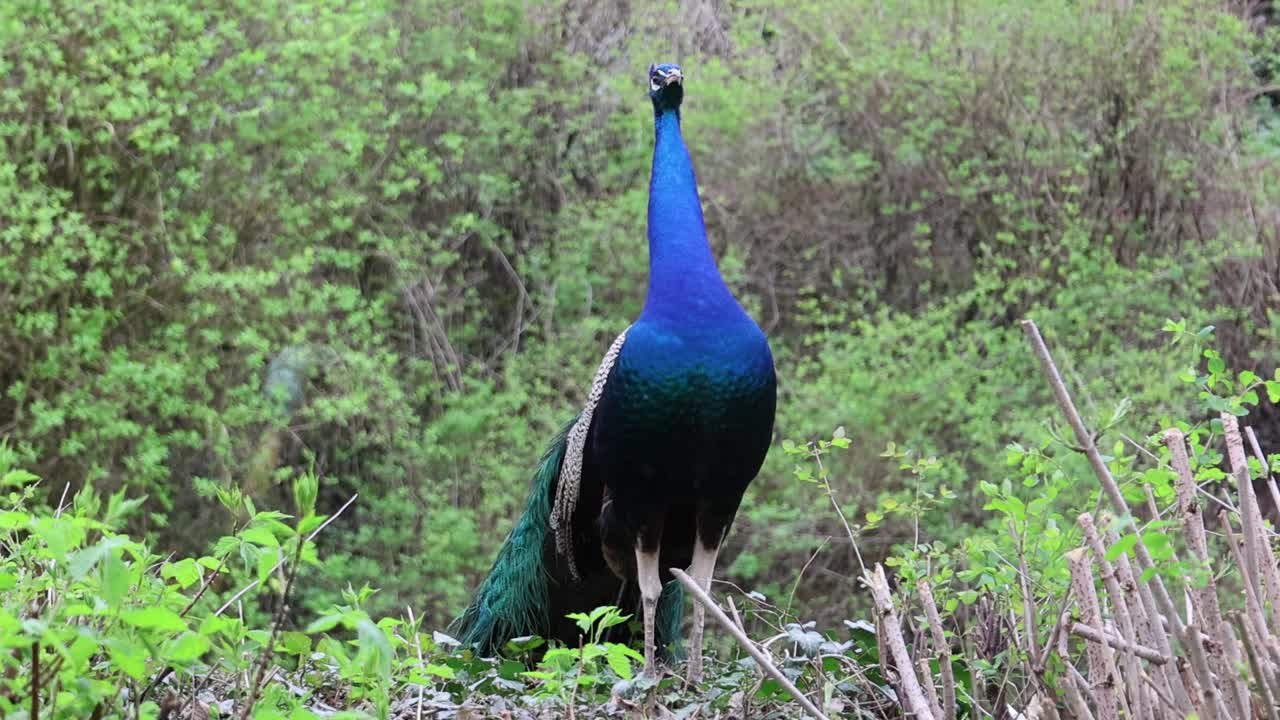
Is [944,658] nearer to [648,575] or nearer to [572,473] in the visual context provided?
[648,575]

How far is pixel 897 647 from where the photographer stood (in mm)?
2027

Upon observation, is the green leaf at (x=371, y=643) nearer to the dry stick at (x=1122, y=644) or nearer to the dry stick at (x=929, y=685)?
the dry stick at (x=929, y=685)

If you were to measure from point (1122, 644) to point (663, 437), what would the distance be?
6.66ft

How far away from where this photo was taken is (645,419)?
379 centimetres

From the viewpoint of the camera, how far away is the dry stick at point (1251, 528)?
72.5 inches

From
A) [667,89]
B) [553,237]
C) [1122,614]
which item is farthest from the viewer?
[553,237]

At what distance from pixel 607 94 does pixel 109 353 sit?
13.5 ft

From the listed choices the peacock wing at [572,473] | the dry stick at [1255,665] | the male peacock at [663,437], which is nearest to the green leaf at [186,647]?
the dry stick at [1255,665]

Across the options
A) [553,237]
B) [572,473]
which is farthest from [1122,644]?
[553,237]

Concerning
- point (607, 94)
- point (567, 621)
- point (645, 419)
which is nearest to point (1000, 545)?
point (645, 419)

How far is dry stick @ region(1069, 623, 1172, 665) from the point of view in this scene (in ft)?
5.95

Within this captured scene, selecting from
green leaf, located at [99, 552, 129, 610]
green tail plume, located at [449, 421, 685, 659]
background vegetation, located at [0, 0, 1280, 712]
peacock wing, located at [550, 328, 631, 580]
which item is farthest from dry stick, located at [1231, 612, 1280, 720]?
background vegetation, located at [0, 0, 1280, 712]

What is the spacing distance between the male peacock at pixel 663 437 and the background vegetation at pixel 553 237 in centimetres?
366

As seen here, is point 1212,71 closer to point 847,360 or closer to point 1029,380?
point 1029,380
